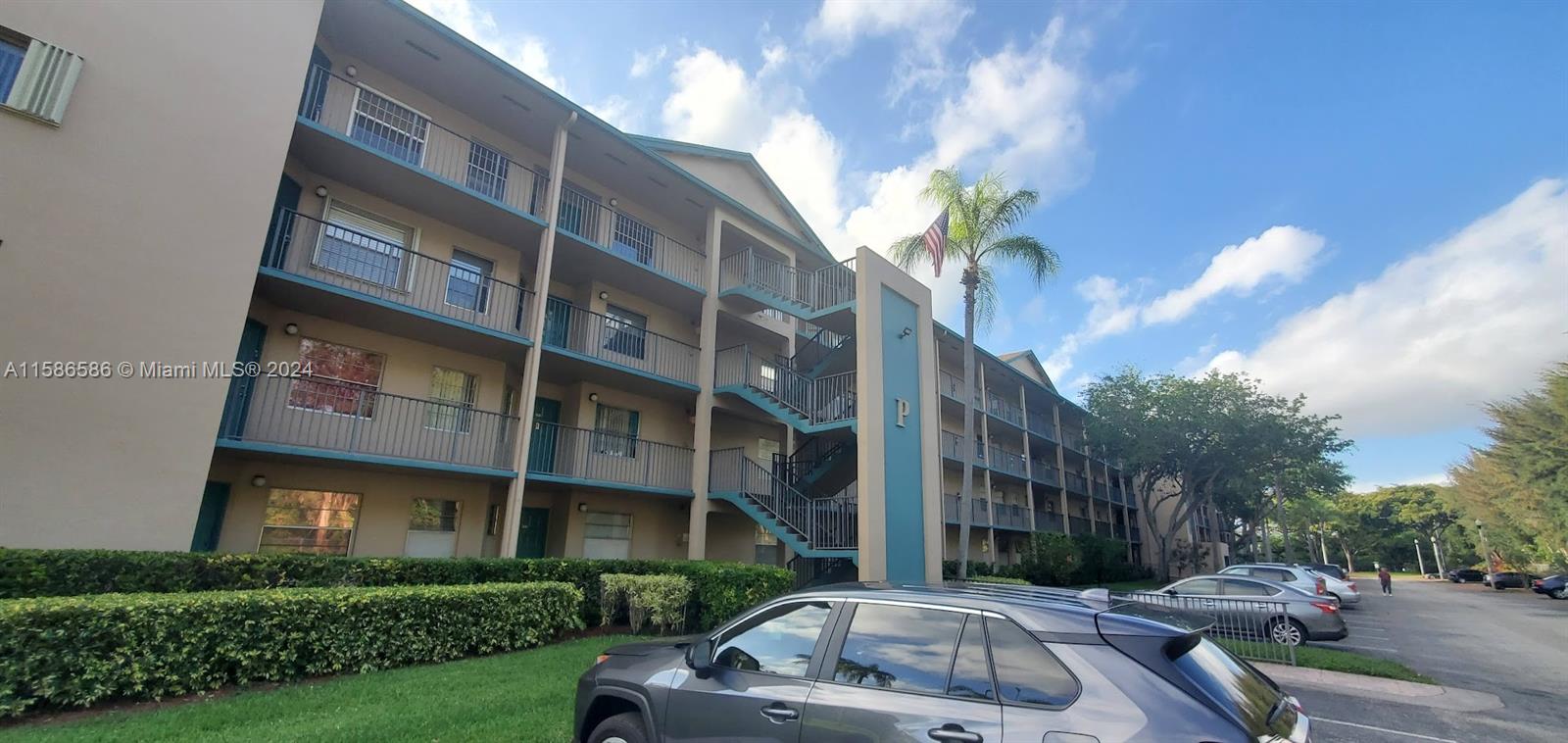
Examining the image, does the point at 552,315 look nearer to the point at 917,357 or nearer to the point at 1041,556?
the point at 917,357

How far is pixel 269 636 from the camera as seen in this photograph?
7.08 m

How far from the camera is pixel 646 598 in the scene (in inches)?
432

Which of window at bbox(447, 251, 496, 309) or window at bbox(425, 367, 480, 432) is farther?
window at bbox(447, 251, 496, 309)

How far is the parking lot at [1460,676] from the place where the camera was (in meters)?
6.79

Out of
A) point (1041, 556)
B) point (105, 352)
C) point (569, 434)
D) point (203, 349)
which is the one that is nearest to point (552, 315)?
point (569, 434)

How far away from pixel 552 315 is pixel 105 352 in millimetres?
7321

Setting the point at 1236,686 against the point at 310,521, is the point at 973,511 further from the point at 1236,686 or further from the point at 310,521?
the point at 1236,686

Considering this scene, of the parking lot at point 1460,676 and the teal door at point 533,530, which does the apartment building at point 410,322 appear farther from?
the parking lot at point 1460,676

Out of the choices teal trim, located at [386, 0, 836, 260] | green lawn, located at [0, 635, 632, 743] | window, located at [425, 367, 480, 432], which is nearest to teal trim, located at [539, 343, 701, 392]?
window, located at [425, 367, 480, 432]

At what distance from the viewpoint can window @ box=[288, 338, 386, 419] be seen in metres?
11.0

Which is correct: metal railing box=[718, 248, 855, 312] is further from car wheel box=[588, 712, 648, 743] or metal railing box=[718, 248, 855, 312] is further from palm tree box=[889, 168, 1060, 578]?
car wheel box=[588, 712, 648, 743]

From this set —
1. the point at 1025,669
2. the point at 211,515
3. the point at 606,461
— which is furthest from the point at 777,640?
the point at 606,461

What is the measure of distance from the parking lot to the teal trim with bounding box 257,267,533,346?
43.2ft

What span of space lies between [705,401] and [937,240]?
7335 mm
